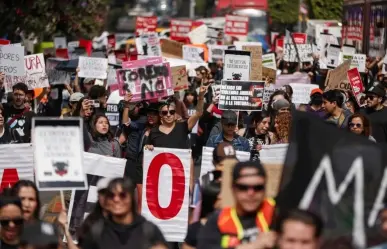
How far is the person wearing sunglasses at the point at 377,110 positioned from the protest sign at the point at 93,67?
7355 mm

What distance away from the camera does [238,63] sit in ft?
54.6

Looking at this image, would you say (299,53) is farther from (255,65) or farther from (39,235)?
(39,235)

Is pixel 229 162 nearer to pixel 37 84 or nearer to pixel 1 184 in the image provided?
pixel 1 184

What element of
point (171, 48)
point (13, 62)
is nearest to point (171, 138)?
point (13, 62)

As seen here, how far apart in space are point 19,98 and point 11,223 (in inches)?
278

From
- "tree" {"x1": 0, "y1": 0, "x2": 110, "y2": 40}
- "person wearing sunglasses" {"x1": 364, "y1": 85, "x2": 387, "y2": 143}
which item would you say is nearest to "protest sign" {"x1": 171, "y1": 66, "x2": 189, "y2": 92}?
"person wearing sunglasses" {"x1": 364, "y1": 85, "x2": 387, "y2": 143}

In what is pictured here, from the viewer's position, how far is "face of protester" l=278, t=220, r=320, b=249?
19.6 feet

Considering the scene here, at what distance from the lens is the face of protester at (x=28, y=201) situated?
7852mm

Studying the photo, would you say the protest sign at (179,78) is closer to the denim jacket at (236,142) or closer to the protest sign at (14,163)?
the denim jacket at (236,142)

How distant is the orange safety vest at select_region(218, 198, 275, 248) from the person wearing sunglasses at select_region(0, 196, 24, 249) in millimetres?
1346

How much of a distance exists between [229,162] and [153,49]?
55.0 ft

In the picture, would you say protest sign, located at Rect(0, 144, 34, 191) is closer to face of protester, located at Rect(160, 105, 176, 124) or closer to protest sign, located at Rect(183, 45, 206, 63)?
face of protester, located at Rect(160, 105, 176, 124)

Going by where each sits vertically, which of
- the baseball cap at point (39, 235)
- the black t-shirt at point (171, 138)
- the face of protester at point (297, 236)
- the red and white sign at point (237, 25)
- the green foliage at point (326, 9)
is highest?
the face of protester at point (297, 236)

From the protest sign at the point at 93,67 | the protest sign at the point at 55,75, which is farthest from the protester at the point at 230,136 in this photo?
the protest sign at the point at 55,75
